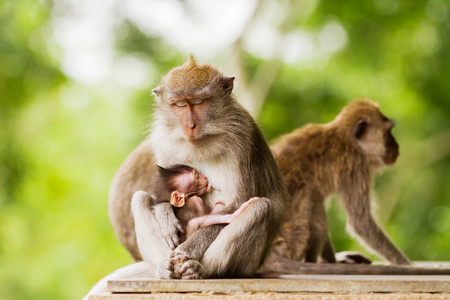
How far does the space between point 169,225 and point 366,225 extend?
274 cm

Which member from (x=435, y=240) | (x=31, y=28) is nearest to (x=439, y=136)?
(x=435, y=240)

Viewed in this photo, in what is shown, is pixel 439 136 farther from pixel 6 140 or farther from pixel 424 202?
pixel 6 140

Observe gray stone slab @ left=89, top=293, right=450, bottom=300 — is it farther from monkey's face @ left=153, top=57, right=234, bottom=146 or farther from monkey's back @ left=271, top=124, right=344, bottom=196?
monkey's back @ left=271, top=124, right=344, bottom=196

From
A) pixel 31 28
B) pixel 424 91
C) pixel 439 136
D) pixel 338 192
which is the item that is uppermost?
pixel 31 28

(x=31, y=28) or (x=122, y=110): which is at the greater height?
(x=31, y=28)

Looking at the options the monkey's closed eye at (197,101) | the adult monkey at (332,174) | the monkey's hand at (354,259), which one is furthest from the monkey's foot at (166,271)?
the monkey's hand at (354,259)

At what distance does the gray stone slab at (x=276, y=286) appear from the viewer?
361cm

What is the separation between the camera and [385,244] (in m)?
5.96

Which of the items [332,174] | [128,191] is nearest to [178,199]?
[128,191]

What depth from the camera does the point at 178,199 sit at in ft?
13.2

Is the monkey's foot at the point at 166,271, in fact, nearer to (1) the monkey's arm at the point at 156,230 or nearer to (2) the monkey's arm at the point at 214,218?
(1) the monkey's arm at the point at 156,230

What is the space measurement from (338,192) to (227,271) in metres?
2.68

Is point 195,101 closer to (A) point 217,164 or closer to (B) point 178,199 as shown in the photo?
(A) point 217,164

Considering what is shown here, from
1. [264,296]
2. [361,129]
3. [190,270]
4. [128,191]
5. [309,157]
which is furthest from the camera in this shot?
[361,129]
